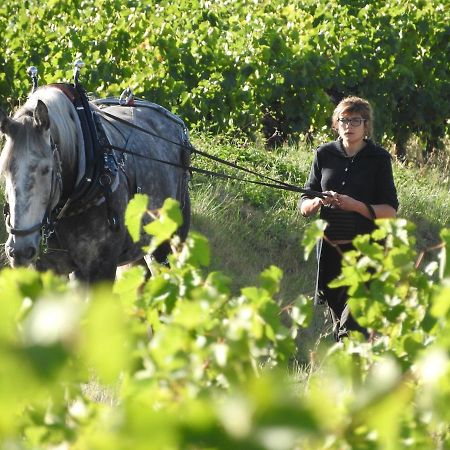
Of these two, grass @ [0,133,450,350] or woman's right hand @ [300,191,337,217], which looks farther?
grass @ [0,133,450,350]

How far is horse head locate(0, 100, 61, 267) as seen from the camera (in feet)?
18.4

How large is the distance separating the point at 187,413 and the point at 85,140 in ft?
15.2

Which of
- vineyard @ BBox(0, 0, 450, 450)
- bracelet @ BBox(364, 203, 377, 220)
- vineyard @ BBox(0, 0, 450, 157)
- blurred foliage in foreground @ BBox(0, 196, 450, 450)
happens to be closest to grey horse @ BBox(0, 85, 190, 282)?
vineyard @ BBox(0, 0, 450, 450)

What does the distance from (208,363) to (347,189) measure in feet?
13.4

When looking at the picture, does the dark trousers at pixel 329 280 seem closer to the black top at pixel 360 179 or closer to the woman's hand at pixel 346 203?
the black top at pixel 360 179

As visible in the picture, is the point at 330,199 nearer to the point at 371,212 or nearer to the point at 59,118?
the point at 371,212

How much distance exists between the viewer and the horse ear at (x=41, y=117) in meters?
5.73

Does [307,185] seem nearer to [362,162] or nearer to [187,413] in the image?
[362,162]

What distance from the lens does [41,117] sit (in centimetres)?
576

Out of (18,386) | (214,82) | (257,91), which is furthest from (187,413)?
(257,91)

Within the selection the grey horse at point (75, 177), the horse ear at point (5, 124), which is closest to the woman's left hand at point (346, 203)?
the grey horse at point (75, 177)

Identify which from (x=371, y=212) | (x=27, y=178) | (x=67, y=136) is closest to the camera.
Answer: (x=27, y=178)

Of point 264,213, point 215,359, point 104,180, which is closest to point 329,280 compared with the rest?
point 104,180

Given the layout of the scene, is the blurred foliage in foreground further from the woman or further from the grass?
the grass
